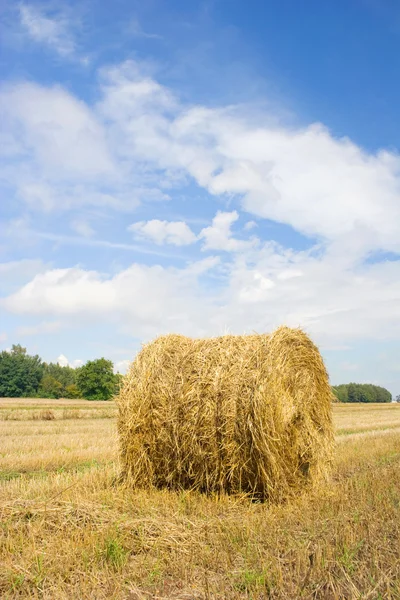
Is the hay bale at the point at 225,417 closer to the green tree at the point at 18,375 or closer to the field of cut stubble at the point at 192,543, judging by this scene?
the field of cut stubble at the point at 192,543

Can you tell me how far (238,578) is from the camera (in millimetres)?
4004

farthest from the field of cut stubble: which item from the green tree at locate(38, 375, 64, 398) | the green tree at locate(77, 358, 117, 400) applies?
the green tree at locate(38, 375, 64, 398)

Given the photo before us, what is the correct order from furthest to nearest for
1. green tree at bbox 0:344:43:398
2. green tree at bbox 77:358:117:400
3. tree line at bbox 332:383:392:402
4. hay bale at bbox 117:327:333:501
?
tree line at bbox 332:383:392:402
green tree at bbox 0:344:43:398
green tree at bbox 77:358:117:400
hay bale at bbox 117:327:333:501

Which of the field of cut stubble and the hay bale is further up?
the hay bale

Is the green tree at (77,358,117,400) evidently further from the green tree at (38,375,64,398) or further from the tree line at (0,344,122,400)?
the green tree at (38,375,64,398)

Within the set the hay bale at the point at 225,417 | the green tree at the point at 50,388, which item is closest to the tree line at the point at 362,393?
the green tree at the point at 50,388

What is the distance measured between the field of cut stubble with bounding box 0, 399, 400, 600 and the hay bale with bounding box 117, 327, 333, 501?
0.33 meters

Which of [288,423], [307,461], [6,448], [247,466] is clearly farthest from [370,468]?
[6,448]

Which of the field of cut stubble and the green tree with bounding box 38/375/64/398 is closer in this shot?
the field of cut stubble

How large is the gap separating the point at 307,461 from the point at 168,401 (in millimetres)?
2200

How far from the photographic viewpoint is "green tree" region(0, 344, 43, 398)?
8269cm

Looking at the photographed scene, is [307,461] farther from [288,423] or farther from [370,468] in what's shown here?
[370,468]

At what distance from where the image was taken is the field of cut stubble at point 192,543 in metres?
3.86

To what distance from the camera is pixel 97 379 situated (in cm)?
6291
